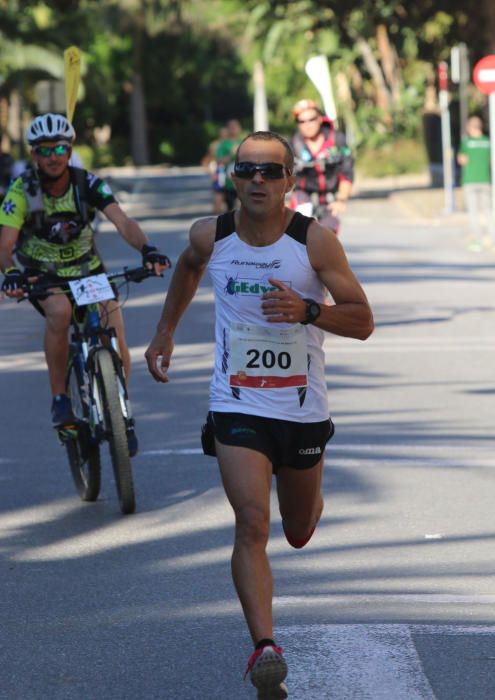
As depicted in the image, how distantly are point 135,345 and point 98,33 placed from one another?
75.8 meters

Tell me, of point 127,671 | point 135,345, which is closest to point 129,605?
point 127,671

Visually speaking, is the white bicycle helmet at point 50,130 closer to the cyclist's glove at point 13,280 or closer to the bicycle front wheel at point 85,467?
the cyclist's glove at point 13,280

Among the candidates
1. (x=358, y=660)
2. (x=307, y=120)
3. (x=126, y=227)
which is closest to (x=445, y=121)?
(x=307, y=120)

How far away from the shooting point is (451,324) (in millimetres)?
15969

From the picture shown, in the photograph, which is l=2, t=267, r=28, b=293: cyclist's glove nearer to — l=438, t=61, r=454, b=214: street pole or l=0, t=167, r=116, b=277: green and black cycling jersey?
l=0, t=167, r=116, b=277: green and black cycling jersey

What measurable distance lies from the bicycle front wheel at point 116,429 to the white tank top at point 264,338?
8.46 ft

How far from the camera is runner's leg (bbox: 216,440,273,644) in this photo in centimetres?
508

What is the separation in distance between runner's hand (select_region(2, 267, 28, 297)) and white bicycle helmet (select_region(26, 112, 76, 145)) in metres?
0.71

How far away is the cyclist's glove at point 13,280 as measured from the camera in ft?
26.6

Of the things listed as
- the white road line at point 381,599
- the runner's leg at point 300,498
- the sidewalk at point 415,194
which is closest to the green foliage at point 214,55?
the sidewalk at point 415,194

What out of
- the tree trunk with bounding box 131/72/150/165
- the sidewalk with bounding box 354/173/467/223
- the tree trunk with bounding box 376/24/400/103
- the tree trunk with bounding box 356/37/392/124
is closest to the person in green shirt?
the sidewalk with bounding box 354/173/467/223

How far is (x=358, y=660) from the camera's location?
5434mm

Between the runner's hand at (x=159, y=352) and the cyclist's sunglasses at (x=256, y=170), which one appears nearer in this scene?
the cyclist's sunglasses at (x=256, y=170)

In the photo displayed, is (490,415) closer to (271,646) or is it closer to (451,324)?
(451,324)
